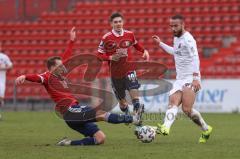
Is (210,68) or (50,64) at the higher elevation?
(50,64)

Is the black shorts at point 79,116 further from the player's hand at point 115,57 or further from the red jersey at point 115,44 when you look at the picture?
the red jersey at point 115,44

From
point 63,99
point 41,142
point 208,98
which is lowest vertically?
point 208,98

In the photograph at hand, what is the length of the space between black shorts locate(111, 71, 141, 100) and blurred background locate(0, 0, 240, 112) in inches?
362

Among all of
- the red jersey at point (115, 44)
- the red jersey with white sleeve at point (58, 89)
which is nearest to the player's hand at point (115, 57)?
the red jersey at point (115, 44)

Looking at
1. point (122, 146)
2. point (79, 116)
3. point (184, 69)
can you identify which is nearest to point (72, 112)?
point (79, 116)

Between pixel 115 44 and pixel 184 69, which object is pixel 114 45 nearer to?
pixel 115 44

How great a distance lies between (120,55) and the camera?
13531 mm

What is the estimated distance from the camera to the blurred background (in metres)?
26.4

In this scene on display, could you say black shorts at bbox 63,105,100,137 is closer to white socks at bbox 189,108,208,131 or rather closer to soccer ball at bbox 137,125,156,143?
soccer ball at bbox 137,125,156,143

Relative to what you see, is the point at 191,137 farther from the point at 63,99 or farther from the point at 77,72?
the point at 77,72

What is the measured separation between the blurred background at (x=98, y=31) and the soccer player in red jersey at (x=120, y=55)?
930cm

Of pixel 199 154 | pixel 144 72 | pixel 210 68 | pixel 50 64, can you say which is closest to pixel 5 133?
pixel 50 64

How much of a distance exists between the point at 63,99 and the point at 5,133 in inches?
124

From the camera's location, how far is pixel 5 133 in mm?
13883
